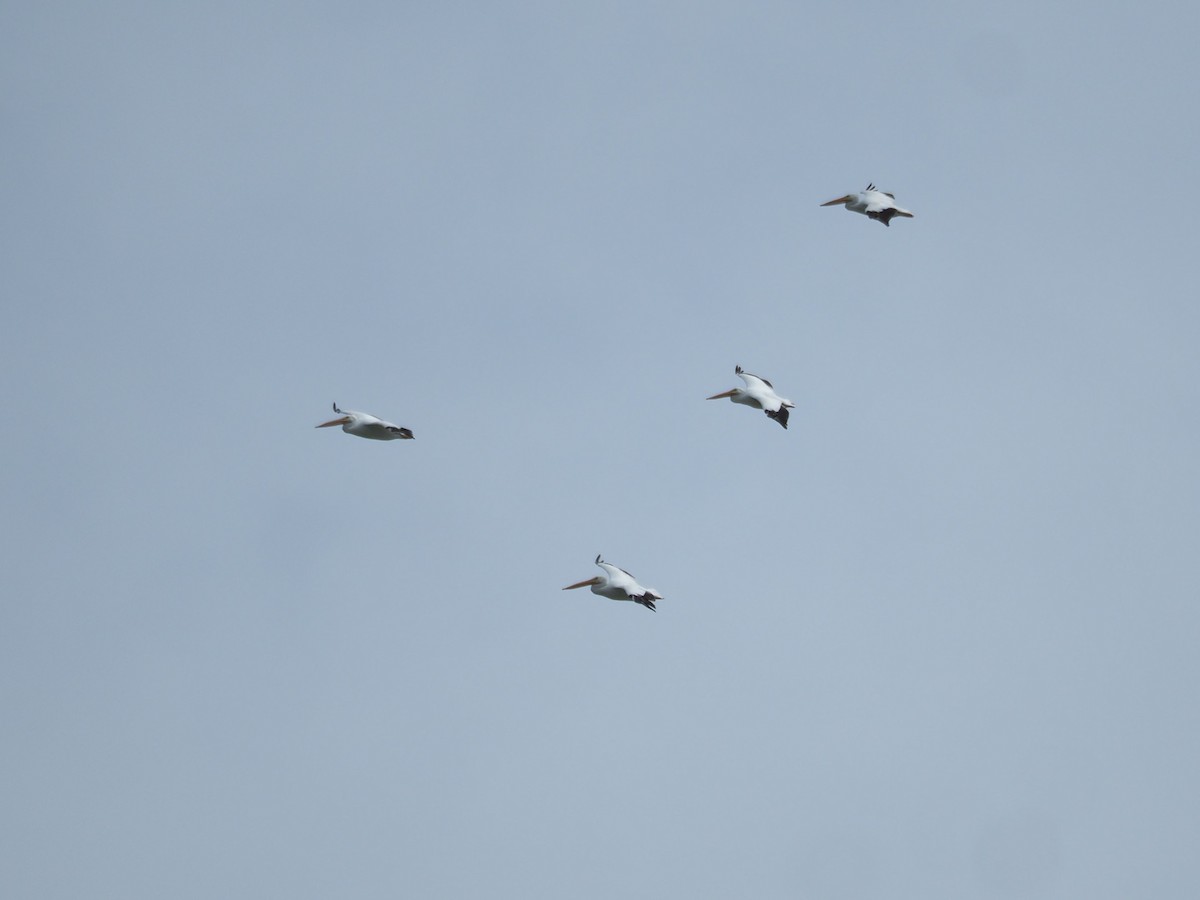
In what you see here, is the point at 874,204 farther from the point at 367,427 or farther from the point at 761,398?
the point at 367,427

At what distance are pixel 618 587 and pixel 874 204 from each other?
3055 centimetres

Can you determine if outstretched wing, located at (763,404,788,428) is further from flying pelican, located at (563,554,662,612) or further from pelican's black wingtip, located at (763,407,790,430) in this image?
flying pelican, located at (563,554,662,612)

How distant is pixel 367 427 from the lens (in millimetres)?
87812

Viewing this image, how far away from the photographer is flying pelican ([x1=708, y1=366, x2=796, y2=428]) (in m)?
90.4

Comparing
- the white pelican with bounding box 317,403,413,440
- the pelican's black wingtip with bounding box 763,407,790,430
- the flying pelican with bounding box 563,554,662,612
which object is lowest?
the flying pelican with bounding box 563,554,662,612

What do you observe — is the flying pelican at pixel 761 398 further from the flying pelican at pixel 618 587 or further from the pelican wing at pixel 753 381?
the flying pelican at pixel 618 587

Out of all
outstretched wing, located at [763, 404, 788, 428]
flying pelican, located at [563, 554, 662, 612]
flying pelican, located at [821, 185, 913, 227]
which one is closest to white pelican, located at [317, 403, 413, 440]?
flying pelican, located at [563, 554, 662, 612]

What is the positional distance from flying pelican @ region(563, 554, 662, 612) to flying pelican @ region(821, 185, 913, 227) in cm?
2862

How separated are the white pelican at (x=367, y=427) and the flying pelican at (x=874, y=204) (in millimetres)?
32024

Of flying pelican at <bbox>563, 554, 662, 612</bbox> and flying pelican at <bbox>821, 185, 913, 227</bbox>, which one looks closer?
flying pelican at <bbox>563, 554, 662, 612</bbox>

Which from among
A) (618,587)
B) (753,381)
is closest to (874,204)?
(753,381)

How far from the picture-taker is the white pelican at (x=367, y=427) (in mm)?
87250

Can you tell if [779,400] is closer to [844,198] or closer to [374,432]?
[844,198]

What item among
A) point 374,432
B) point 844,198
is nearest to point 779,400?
point 844,198
